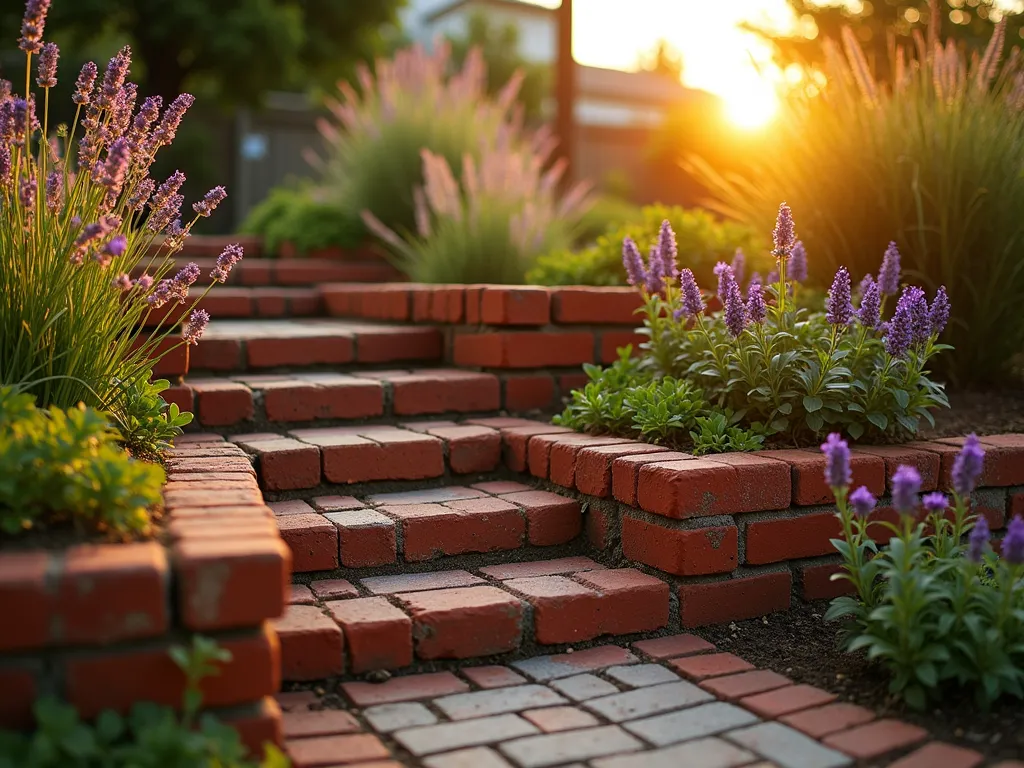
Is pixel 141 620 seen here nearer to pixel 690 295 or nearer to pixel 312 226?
pixel 690 295

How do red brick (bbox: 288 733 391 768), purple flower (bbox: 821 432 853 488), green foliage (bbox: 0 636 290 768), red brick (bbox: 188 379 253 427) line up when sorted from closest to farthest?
1. green foliage (bbox: 0 636 290 768)
2. red brick (bbox: 288 733 391 768)
3. purple flower (bbox: 821 432 853 488)
4. red brick (bbox: 188 379 253 427)

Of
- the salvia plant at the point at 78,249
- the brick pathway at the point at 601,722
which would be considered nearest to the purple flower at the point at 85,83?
the salvia plant at the point at 78,249

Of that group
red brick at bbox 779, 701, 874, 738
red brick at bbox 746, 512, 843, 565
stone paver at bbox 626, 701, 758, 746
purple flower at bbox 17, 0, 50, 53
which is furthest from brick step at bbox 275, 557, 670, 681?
purple flower at bbox 17, 0, 50, 53

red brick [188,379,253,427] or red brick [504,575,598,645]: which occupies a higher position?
red brick [188,379,253,427]

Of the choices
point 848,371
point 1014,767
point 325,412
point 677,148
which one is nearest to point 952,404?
point 848,371

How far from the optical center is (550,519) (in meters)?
2.49

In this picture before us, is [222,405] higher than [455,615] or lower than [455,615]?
higher

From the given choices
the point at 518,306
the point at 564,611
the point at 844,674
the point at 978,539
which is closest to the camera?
the point at 978,539

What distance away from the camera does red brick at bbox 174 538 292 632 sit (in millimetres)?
1461

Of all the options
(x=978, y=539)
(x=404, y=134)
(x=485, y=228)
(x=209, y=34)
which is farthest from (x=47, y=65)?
(x=209, y=34)

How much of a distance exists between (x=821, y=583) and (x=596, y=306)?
4.00 feet

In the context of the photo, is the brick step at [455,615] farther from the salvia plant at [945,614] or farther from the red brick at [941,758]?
the red brick at [941,758]

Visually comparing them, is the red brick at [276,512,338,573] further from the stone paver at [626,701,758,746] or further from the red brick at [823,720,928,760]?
the red brick at [823,720,928,760]

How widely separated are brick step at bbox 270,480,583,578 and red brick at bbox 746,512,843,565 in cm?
47
